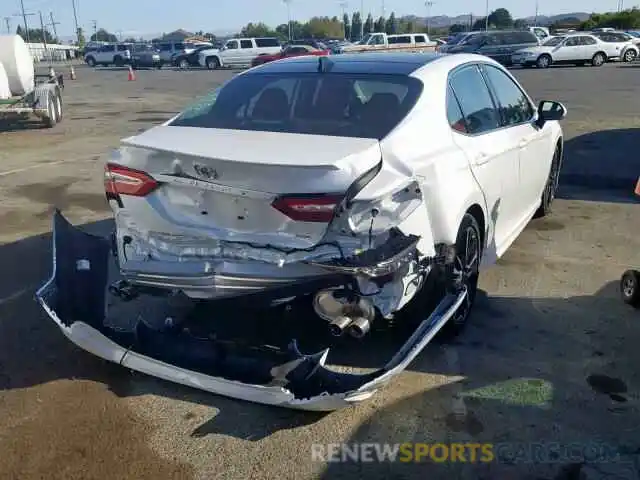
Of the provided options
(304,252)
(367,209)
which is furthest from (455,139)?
(304,252)

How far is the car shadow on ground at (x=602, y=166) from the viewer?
818cm

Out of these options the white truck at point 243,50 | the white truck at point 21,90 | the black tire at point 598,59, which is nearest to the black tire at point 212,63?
the white truck at point 243,50

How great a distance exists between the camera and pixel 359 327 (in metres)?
3.33

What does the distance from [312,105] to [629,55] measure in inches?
1525

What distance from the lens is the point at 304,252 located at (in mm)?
3301

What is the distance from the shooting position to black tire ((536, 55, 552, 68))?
112 feet

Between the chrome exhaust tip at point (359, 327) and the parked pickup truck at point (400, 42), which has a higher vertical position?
the parked pickup truck at point (400, 42)

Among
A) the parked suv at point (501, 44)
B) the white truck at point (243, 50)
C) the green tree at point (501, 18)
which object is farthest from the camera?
the green tree at point (501, 18)

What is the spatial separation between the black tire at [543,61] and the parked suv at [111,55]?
3215cm

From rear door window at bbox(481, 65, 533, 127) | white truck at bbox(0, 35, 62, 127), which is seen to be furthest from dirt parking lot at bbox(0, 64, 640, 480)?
white truck at bbox(0, 35, 62, 127)

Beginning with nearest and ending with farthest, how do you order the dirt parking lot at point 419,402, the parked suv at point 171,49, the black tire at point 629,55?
the dirt parking lot at point 419,402 < the black tire at point 629,55 < the parked suv at point 171,49

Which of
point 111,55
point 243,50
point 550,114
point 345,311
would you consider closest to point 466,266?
point 345,311

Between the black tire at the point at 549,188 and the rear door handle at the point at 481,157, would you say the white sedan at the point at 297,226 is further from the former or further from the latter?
the black tire at the point at 549,188

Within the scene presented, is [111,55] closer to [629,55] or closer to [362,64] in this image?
[629,55]
